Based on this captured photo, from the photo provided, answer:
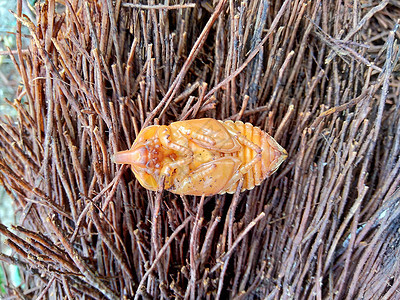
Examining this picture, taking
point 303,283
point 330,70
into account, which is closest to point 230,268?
point 303,283

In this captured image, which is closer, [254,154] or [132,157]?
[132,157]

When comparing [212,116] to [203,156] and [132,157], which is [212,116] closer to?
[203,156]

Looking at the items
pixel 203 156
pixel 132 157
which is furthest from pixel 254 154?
pixel 132 157

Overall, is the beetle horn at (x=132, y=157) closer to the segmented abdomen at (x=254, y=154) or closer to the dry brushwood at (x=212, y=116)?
the dry brushwood at (x=212, y=116)

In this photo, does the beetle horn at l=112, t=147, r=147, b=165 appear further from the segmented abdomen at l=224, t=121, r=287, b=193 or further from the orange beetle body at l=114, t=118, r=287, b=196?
the segmented abdomen at l=224, t=121, r=287, b=193

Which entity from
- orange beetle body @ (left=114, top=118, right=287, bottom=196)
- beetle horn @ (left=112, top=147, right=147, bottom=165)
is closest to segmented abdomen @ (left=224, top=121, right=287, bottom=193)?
orange beetle body @ (left=114, top=118, right=287, bottom=196)

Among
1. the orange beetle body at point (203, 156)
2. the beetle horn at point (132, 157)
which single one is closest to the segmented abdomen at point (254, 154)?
the orange beetle body at point (203, 156)
